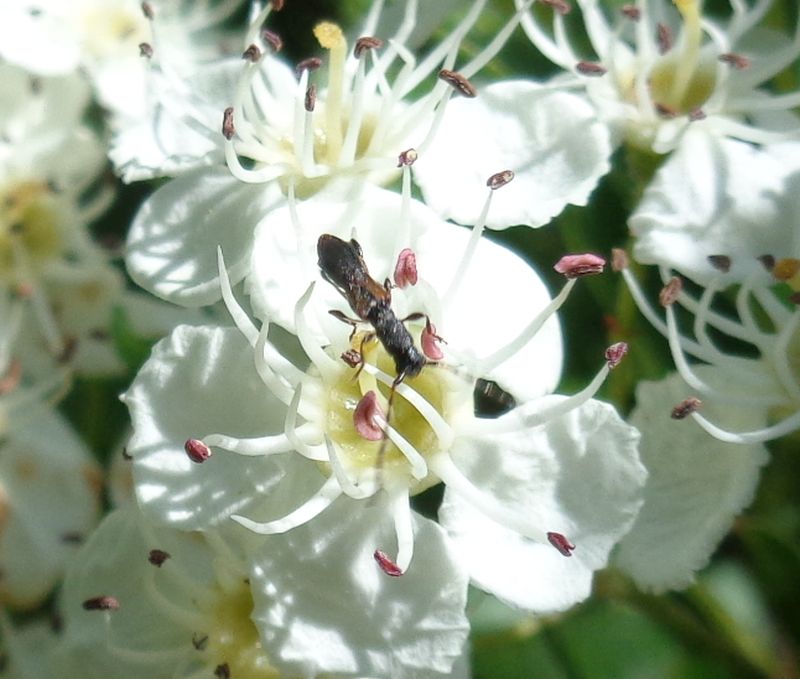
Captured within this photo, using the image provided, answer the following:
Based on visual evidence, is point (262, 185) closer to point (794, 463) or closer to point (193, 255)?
point (193, 255)

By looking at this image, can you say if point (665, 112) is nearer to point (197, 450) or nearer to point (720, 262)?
point (720, 262)

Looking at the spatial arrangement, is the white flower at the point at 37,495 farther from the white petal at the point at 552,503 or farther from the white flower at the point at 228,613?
the white petal at the point at 552,503

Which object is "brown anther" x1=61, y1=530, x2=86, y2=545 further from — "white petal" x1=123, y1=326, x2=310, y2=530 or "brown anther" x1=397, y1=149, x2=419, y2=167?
"brown anther" x1=397, y1=149, x2=419, y2=167

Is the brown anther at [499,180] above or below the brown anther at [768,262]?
above

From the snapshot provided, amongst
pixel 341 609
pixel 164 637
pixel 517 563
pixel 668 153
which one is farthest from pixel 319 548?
pixel 668 153

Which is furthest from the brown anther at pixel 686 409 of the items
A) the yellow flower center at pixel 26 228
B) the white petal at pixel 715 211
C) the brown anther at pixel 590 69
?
the yellow flower center at pixel 26 228

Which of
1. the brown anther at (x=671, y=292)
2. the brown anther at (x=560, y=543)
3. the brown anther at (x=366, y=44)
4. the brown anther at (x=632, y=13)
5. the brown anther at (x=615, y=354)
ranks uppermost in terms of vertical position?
the brown anther at (x=632, y=13)

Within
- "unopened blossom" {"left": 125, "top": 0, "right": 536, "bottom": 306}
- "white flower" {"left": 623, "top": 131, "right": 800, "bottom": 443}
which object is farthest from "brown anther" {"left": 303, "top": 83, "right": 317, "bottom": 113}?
"white flower" {"left": 623, "top": 131, "right": 800, "bottom": 443}
